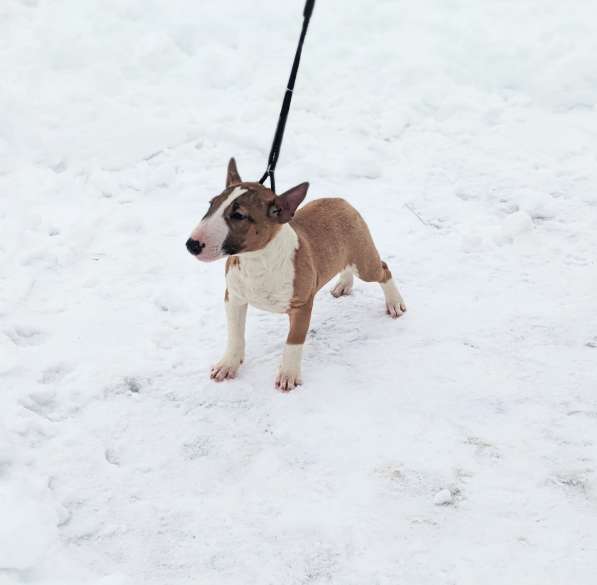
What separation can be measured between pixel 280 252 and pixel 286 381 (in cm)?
75

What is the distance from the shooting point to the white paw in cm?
500

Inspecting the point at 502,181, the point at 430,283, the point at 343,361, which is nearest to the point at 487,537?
the point at 343,361

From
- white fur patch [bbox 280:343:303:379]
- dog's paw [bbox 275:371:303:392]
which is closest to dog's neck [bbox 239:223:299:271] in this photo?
white fur patch [bbox 280:343:303:379]

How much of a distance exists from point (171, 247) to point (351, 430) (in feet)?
7.44

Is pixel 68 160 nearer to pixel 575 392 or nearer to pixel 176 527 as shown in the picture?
pixel 176 527

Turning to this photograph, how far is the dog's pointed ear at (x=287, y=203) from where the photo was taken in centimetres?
359

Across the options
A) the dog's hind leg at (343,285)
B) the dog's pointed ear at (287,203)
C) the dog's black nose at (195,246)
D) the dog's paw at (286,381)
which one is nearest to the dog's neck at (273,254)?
the dog's pointed ear at (287,203)

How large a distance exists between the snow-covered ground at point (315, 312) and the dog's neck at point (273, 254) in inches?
29.5

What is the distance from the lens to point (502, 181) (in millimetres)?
6262

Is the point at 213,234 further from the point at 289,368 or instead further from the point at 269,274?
the point at 289,368

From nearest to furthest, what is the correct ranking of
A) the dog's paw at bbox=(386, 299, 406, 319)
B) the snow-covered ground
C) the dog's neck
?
the snow-covered ground → the dog's neck → the dog's paw at bbox=(386, 299, 406, 319)

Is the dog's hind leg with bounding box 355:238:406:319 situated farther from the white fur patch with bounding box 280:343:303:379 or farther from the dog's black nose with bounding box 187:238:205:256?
the dog's black nose with bounding box 187:238:205:256

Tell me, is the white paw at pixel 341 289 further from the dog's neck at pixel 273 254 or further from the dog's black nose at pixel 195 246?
the dog's black nose at pixel 195 246

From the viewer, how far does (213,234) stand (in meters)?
3.42
